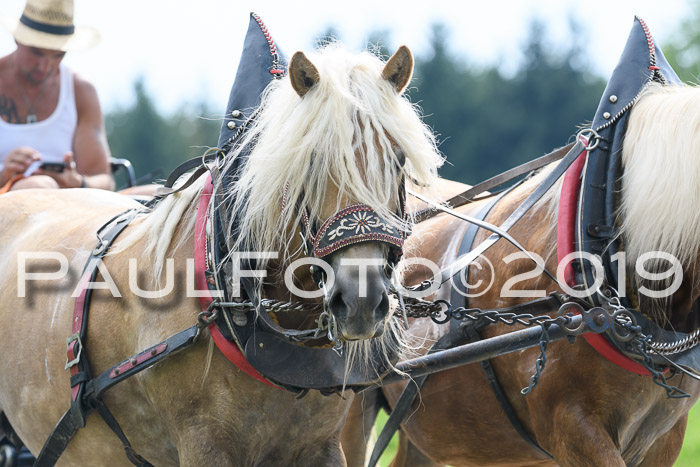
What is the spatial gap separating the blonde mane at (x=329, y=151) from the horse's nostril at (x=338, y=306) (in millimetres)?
214

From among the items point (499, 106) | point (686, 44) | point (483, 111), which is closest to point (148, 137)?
point (483, 111)

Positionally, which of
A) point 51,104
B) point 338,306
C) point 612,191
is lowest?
point 51,104

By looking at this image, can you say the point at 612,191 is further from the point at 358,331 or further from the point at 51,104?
the point at 51,104

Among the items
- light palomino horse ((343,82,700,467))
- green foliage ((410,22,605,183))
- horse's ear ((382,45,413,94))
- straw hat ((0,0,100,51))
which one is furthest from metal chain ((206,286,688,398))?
green foliage ((410,22,605,183))

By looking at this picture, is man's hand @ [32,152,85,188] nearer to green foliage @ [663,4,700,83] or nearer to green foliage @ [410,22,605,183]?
green foliage @ [663,4,700,83]

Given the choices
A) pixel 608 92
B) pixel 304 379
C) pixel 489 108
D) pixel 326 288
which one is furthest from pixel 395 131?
pixel 489 108

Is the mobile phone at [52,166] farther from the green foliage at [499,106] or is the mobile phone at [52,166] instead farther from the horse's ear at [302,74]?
the green foliage at [499,106]

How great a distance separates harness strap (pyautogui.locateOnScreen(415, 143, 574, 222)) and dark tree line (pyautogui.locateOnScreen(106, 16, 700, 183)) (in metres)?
31.9

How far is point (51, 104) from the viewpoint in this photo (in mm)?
4367

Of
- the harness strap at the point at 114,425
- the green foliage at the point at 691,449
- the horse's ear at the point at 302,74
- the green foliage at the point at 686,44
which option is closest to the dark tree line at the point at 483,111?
the green foliage at the point at 686,44

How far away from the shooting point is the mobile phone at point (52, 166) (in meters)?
4.18

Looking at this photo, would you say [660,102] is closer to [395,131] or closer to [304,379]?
[395,131]

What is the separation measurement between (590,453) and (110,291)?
5.17 feet

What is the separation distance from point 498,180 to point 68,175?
2.06 metres
